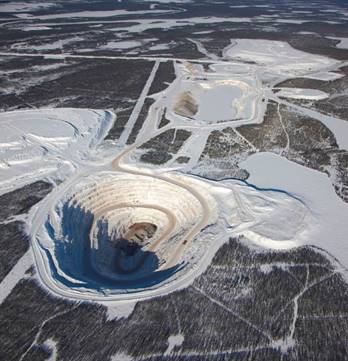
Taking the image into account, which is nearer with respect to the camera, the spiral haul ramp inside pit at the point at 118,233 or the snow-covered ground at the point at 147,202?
the spiral haul ramp inside pit at the point at 118,233

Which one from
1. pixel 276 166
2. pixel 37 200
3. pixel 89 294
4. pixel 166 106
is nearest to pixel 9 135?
pixel 37 200

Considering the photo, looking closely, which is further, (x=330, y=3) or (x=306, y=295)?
(x=330, y=3)

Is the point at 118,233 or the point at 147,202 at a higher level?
the point at 147,202

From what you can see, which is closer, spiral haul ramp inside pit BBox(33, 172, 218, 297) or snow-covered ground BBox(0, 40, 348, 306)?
spiral haul ramp inside pit BBox(33, 172, 218, 297)

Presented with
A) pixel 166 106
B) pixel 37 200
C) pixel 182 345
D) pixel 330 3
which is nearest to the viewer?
pixel 182 345

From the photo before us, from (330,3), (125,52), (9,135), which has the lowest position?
(330,3)

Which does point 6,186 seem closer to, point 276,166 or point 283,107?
point 276,166

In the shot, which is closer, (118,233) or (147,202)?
(118,233)

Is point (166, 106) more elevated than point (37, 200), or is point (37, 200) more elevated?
point (37, 200)

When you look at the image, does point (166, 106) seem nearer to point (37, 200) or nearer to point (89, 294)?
point (37, 200)

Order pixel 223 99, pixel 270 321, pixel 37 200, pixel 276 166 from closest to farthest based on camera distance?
1. pixel 270 321
2. pixel 37 200
3. pixel 276 166
4. pixel 223 99
